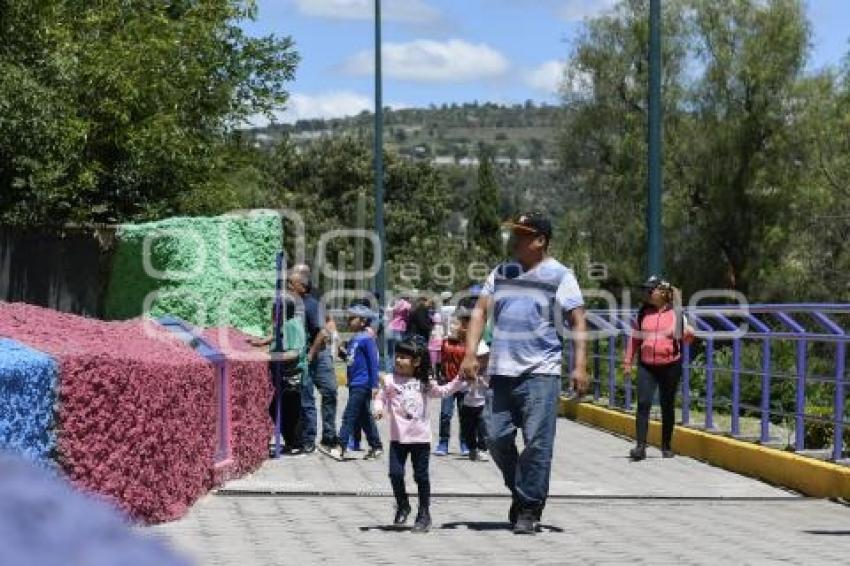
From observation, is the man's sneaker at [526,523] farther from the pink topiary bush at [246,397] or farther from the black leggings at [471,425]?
the black leggings at [471,425]

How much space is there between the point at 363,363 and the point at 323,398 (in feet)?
2.94

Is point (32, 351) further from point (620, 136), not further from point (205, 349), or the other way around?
point (620, 136)

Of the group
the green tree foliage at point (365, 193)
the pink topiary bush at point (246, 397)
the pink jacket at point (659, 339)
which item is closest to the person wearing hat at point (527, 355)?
the pink topiary bush at point (246, 397)

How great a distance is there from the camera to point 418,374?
32.4ft

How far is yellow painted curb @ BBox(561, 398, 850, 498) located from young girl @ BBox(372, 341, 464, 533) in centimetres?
356

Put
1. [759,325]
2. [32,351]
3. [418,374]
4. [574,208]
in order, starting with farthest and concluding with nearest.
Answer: [574,208], [759,325], [418,374], [32,351]

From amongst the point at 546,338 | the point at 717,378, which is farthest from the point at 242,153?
the point at 546,338

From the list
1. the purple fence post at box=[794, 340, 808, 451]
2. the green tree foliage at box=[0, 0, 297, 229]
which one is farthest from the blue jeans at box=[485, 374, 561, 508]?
the green tree foliage at box=[0, 0, 297, 229]

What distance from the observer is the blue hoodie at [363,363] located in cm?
1457

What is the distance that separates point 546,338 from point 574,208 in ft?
132

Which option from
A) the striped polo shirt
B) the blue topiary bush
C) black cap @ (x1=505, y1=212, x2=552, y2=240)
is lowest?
the blue topiary bush

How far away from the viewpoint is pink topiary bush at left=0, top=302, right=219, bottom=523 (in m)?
7.95

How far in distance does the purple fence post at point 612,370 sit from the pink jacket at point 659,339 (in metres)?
4.92

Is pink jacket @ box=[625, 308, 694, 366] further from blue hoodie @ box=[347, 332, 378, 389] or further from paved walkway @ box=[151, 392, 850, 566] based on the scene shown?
blue hoodie @ box=[347, 332, 378, 389]
